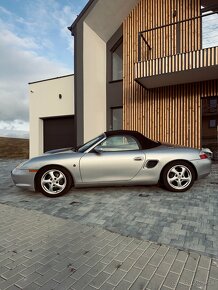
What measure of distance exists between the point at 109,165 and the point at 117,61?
8.07 meters

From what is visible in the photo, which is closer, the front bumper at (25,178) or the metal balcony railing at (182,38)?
the front bumper at (25,178)

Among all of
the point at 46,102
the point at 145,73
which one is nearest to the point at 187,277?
the point at 145,73

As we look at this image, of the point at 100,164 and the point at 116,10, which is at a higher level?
the point at 116,10

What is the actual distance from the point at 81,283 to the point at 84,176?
252cm

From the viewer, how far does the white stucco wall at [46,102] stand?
10938mm

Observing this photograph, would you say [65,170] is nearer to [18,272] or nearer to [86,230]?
[86,230]

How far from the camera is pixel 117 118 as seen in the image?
1038 centimetres

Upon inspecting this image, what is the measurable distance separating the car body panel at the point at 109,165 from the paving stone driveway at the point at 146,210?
0.32 metres

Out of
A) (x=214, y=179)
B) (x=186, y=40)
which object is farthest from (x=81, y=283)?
(x=186, y=40)

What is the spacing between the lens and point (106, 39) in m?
10.8

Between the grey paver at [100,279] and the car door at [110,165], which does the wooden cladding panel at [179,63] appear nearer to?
the car door at [110,165]

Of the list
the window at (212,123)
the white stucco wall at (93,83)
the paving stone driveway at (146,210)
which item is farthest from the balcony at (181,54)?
the paving stone driveway at (146,210)

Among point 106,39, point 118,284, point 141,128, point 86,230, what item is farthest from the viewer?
point 106,39

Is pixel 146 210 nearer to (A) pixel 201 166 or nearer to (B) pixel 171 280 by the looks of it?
(B) pixel 171 280
